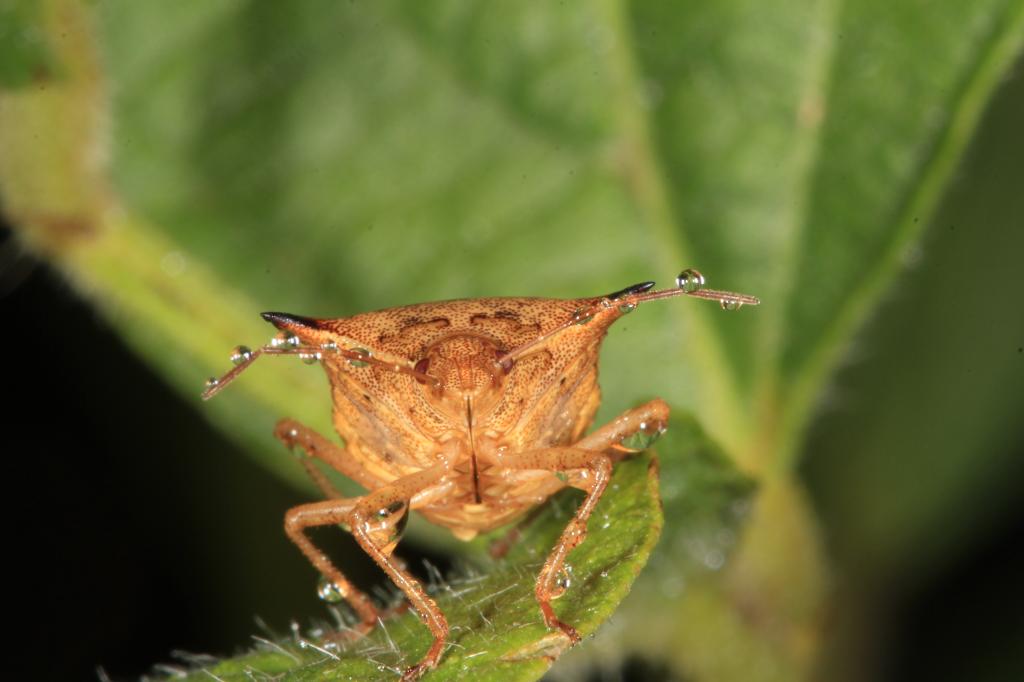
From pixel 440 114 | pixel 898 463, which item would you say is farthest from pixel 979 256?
pixel 440 114

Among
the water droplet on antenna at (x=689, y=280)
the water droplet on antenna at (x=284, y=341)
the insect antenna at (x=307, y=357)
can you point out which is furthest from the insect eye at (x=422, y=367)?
the water droplet on antenna at (x=689, y=280)

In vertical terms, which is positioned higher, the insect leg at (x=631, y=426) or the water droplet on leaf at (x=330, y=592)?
the insect leg at (x=631, y=426)

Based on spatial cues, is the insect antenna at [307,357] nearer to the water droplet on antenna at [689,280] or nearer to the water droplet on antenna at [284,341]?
the water droplet on antenna at [284,341]

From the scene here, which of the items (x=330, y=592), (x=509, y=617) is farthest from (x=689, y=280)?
(x=330, y=592)

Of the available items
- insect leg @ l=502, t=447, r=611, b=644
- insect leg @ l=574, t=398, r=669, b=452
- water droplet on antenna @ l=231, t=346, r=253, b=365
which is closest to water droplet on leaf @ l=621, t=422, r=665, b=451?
insect leg @ l=574, t=398, r=669, b=452

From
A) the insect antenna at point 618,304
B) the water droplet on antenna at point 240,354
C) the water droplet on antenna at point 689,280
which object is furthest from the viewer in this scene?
the insect antenna at point 618,304

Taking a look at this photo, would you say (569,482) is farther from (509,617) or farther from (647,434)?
(509,617)
